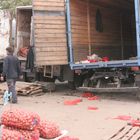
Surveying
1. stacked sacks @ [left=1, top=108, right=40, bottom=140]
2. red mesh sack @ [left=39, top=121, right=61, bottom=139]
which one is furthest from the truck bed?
stacked sacks @ [left=1, top=108, right=40, bottom=140]

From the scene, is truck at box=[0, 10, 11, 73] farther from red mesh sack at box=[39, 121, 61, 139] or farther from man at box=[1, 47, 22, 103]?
red mesh sack at box=[39, 121, 61, 139]

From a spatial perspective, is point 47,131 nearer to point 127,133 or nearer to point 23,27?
point 127,133

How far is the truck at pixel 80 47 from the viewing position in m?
14.1

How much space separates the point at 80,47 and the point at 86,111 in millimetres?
4083

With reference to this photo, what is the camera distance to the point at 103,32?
56.5 ft

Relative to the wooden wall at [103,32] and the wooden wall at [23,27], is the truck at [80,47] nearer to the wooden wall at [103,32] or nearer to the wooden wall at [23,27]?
the wooden wall at [103,32]

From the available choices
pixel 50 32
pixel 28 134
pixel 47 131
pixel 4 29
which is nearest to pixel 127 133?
pixel 47 131

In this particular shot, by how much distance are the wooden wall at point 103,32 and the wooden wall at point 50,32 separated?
42 centimetres

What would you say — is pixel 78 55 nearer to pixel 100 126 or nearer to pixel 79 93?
pixel 79 93

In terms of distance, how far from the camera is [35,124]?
21.8ft

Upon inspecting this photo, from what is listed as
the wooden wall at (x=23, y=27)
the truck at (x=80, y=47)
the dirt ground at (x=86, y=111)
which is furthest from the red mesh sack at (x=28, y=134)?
the wooden wall at (x=23, y=27)

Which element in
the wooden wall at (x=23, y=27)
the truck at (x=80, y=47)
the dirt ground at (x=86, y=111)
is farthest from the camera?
the wooden wall at (x=23, y=27)

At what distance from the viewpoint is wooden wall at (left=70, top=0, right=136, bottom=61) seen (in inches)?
605

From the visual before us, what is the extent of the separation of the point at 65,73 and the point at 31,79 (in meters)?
2.62
